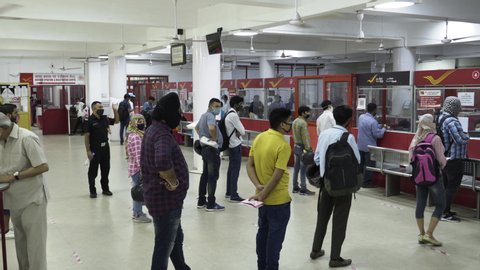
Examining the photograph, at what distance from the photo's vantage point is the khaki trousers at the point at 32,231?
3789 millimetres

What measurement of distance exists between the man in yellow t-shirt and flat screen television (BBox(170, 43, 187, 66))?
18.8 feet

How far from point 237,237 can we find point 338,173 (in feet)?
5.72

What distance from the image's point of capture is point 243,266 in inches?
184

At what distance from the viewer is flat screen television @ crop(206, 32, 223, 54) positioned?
29.9 ft

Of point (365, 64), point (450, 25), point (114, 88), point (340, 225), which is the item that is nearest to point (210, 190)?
point (340, 225)

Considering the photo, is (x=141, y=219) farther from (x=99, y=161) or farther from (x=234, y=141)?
(x=99, y=161)

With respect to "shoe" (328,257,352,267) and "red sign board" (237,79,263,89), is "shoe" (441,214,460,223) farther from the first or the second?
"red sign board" (237,79,263,89)

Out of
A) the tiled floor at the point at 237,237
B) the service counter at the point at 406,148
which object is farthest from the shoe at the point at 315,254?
the service counter at the point at 406,148

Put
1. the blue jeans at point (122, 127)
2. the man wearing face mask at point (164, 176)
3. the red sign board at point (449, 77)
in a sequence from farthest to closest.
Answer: the blue jeans at point (122, 127) → the red sign board at point (449, 77) → the man wearing face mask at point (164, 176)

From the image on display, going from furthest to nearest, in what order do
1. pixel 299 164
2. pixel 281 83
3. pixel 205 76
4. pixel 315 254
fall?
pixel 281 83, pixel 205 76, pixel 299 164, pixel 315 254

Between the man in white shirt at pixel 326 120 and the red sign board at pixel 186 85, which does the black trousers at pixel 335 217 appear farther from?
the red sign board at pixel 186 85

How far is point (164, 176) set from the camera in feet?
11.2

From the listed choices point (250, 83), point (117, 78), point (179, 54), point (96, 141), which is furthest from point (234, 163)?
point (117, 78)

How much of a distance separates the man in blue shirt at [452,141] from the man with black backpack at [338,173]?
2.04 m
